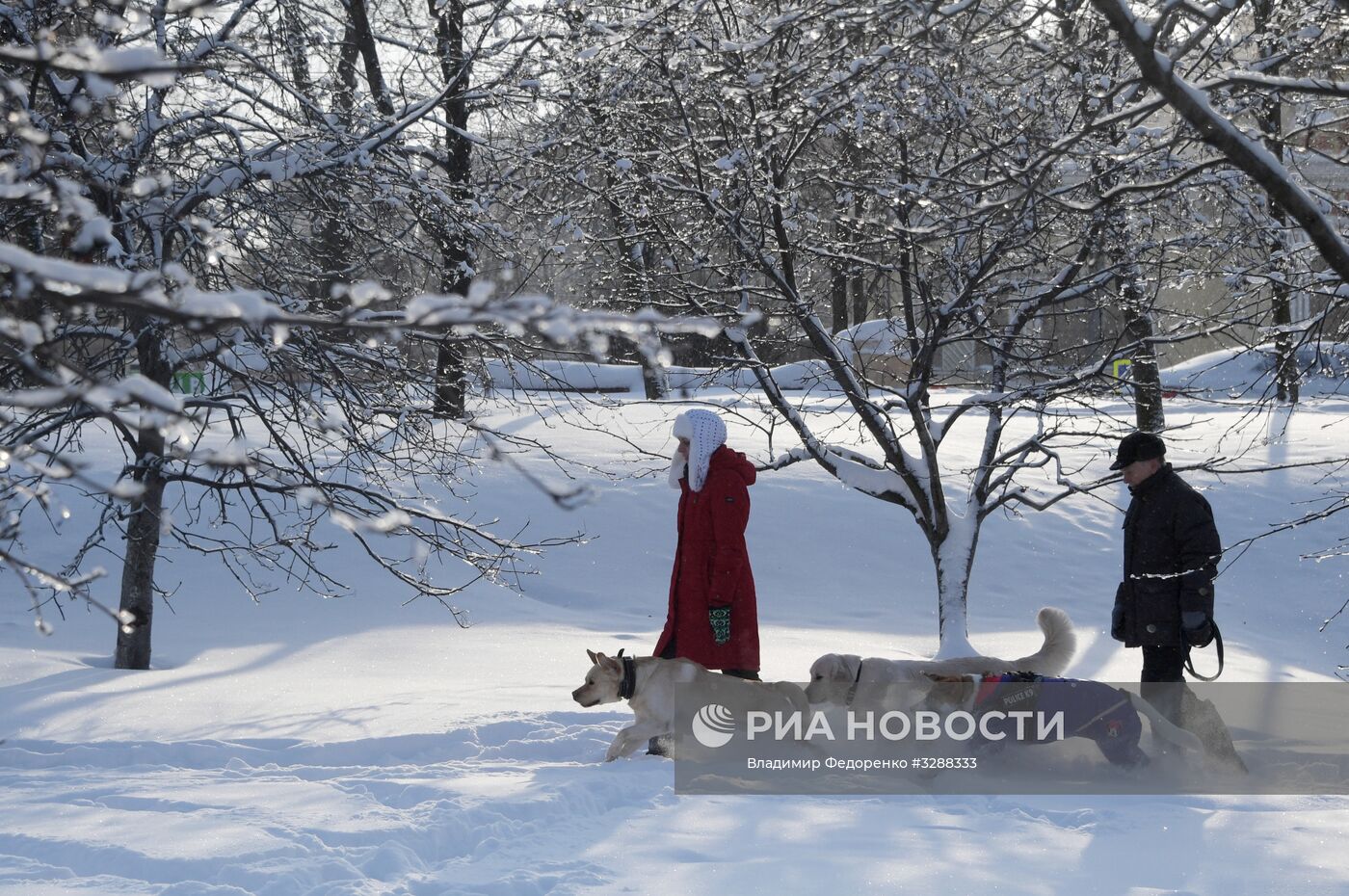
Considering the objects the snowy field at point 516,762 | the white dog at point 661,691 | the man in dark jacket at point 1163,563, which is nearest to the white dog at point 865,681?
the white dog at point 661,691

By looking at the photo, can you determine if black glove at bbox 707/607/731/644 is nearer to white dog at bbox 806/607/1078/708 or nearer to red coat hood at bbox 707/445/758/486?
white dog at bbox 806/607/1078/708

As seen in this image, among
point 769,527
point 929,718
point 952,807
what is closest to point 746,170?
point 929,718

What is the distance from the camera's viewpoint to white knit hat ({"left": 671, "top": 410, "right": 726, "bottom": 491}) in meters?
6.01

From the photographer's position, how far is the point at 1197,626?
5.91 metres

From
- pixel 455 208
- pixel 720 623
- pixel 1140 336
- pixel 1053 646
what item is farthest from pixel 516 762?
pixel 1140 336

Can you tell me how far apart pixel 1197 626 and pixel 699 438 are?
106 inches

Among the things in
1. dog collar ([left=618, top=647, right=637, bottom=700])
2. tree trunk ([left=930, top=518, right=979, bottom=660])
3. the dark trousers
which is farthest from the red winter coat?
tree trunk ([left=930, top=518, right=979, bottom=660])

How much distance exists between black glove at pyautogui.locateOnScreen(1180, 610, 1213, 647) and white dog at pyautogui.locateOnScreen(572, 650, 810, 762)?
6.57ft

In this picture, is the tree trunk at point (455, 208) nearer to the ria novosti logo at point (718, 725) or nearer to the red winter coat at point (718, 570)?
the red winter coat at point (718, 570)

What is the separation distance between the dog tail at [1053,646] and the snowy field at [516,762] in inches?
48.6

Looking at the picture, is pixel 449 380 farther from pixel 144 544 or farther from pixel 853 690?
pixel 853 690

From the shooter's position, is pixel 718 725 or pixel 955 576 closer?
pixel 718 725

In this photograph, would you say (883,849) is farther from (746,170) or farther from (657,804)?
(746,170)

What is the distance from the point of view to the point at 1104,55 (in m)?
7.85
